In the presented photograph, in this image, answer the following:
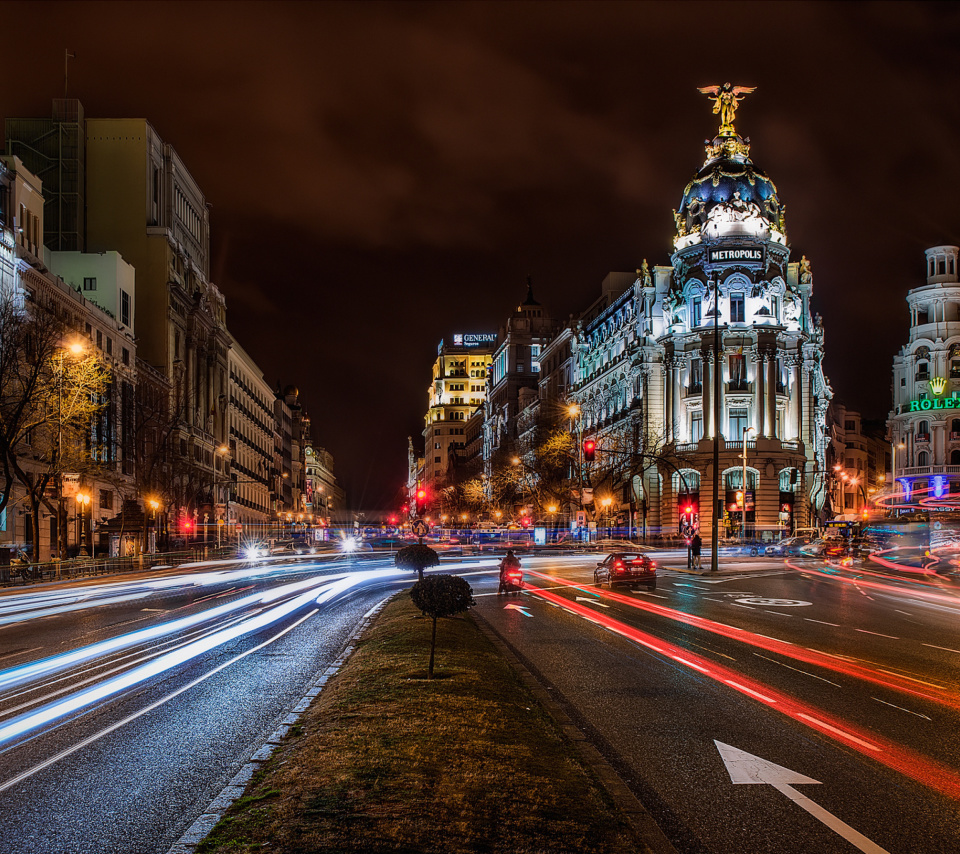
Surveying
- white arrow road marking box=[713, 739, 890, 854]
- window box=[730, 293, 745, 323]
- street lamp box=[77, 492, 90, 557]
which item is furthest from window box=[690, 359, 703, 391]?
white arrow road marking box=[713, 739, 890, 854]

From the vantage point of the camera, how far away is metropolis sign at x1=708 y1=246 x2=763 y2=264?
78.7m

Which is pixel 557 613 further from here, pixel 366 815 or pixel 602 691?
pixel 366 815

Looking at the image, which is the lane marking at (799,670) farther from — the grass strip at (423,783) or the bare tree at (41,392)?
the bare tree at (41,392)

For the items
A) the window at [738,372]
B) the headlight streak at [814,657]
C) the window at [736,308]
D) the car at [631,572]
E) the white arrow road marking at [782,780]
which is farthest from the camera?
the window at [736,308]

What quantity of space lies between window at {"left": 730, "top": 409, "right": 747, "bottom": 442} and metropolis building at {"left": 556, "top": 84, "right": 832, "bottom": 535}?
4.5 inches

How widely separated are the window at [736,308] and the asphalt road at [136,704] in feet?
192

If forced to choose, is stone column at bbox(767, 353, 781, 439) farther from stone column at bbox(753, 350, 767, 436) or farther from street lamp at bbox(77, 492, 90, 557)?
street lamp at bbox(77, 492, 90, 557)

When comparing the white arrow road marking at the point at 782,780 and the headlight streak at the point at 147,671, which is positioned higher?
the white arrow road marking at the point at 782,780

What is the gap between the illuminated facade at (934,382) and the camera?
110000 mm

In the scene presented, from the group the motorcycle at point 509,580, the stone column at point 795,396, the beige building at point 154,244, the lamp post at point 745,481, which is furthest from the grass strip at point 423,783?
the stone column at point 795,396

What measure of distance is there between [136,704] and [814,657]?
10607 millimetres

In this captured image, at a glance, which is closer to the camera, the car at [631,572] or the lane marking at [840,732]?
the lane marking at [840,732]

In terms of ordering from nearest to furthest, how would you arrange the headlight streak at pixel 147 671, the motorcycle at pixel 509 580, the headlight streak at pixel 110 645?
the headlight streak at pixel 147 671 → the headlight streak at pixel 110 645 → the motorcycle at pixel 509 580

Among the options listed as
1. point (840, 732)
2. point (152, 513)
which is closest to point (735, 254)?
point (152, 513)
